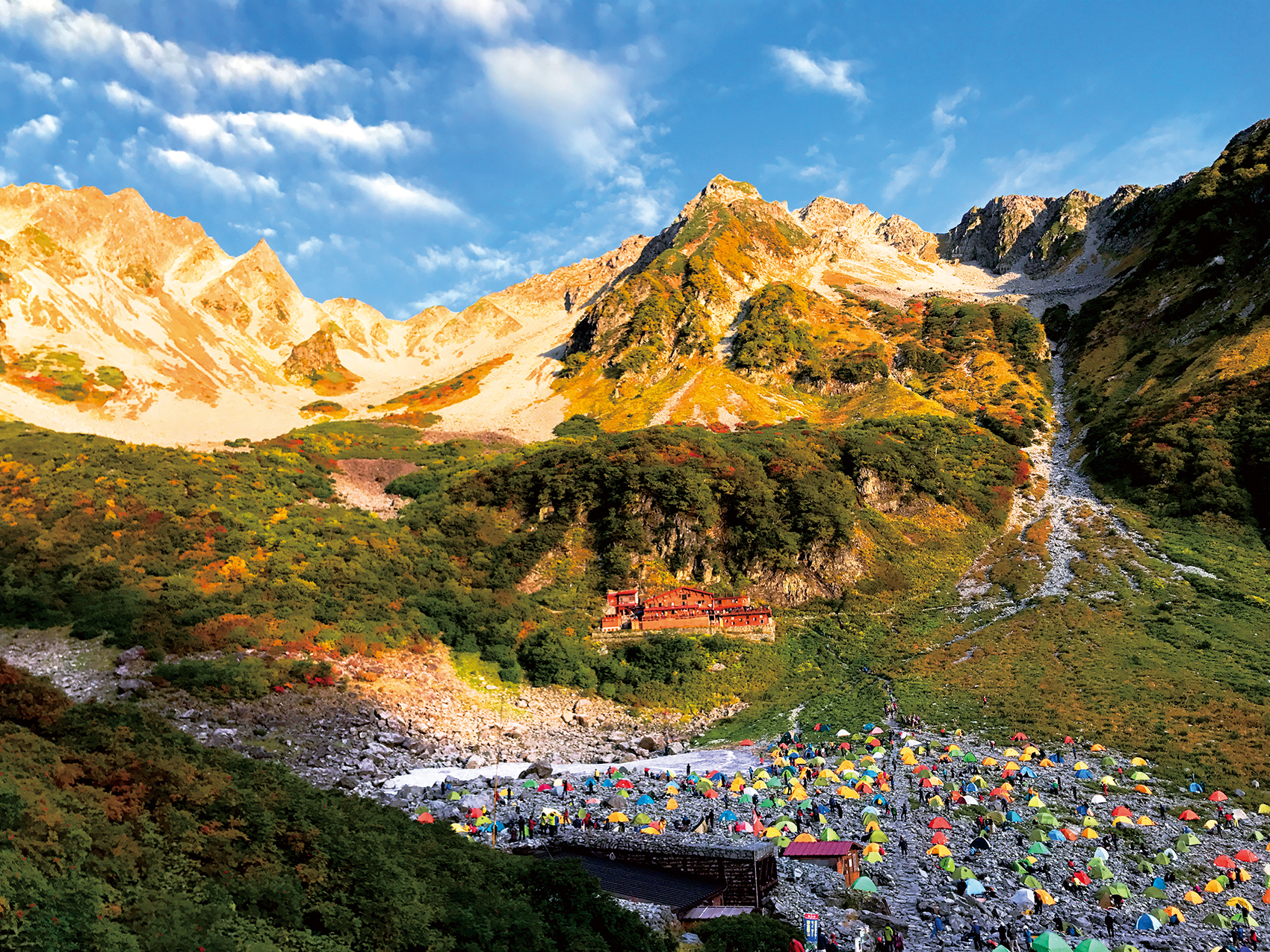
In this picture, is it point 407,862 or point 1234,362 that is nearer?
point 407,862

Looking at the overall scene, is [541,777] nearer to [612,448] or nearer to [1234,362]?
[612,448]

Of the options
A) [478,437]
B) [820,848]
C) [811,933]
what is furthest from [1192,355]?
[478,437]

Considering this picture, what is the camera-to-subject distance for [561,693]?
5338 centimetres

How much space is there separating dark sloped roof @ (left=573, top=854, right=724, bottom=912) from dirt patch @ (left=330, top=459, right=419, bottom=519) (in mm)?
62198

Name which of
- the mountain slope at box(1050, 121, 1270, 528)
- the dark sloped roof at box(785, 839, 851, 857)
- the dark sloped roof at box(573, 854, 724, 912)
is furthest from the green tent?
the mountain slope at box(1050, 121, 1270, 528)

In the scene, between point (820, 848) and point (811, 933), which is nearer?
point (811, 933)

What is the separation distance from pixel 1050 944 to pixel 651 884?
11927mm

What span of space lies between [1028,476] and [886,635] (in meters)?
43.5

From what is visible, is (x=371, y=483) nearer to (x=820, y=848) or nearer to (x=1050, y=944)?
(x=820, y=848)

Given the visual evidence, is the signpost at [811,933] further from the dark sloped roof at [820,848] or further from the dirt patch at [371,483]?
the dirt patch at [371,483]

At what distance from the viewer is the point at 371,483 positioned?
93938 mm

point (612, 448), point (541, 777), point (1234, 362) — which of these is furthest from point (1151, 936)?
point (1234, 362)

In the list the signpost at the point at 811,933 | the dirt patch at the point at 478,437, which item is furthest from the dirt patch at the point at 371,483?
the signpost at the point at 811,933

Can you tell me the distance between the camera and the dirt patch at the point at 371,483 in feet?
278
